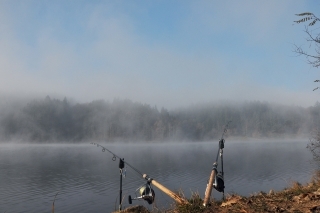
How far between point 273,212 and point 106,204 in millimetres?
24306

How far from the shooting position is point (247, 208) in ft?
16.4

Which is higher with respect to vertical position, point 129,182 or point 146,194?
point 146,194

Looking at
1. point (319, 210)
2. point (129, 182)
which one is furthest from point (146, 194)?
point (129, 182)

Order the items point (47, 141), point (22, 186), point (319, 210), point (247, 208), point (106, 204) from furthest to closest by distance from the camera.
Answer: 1. point (47, 141)
2. point (22, 186)
3. point (106, 204)
4. point (247, 208)
5. point (319, 210)

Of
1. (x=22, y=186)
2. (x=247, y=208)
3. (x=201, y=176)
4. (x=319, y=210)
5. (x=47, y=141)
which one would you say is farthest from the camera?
(x=47, y=141)

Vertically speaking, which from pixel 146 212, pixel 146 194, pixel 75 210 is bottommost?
pixel 75 210

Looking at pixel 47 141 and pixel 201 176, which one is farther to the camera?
pixel 47 141

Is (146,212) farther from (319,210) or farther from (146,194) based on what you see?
(319,210)

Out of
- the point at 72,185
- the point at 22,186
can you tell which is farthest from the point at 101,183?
the point at 22,186

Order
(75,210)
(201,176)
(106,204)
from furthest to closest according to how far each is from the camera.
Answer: (201,176), (106,204), (75,210)

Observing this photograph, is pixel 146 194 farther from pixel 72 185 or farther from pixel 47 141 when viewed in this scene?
pixel 47 141

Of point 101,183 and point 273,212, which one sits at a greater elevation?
point 273,212

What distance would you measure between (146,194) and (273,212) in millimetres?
3578

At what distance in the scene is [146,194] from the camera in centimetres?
762
